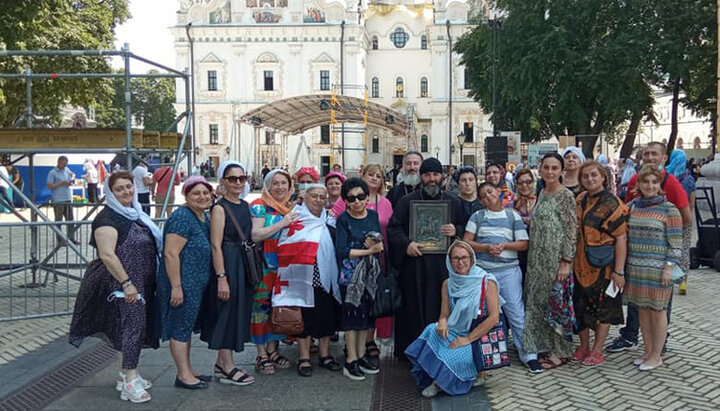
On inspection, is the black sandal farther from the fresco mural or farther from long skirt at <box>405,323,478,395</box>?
the fresco mural

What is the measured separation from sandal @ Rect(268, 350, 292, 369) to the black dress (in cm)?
66

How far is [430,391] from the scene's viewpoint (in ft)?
17.9

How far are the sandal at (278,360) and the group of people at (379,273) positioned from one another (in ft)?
0.04

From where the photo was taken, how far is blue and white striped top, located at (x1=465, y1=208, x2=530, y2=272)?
6012 millimetres

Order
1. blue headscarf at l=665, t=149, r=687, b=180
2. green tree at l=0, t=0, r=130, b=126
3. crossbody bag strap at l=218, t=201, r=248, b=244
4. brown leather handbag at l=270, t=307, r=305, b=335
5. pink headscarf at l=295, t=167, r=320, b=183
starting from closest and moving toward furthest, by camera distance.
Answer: crossbody bag strap at l=218, t=201, r=248, b=244 → brown leather handbag at l=270, t=307, r=305, b=335 → pink headscarf at l=295, t=167, r=320, b=183 → blue headscarf at l=665, t=149, r=687, b=180 → green tree at l=0, t=0, r=130, b=126

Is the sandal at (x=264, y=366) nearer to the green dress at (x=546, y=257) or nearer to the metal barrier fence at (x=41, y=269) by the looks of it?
the green dress at (x=546, y=257)

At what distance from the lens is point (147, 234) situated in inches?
215

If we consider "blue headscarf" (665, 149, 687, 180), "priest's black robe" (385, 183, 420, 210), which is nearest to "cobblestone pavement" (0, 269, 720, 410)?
"priest's black robe" (385, 183, 420, 210)

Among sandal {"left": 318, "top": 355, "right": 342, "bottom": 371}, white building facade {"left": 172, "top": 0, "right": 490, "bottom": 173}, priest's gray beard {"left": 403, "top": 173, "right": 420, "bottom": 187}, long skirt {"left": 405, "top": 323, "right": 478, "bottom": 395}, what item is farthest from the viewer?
white building facade {"left": 172, "top": 0, "right": 490, "bottom": 173}

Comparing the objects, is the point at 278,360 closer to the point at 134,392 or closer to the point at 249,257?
the point at 249,257

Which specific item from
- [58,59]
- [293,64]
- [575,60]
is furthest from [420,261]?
[293,64]

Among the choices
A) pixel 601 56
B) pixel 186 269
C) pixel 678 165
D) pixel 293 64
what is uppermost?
pixel 293 64

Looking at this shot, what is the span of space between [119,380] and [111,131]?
3.32 m

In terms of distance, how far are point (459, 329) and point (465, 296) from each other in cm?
27
